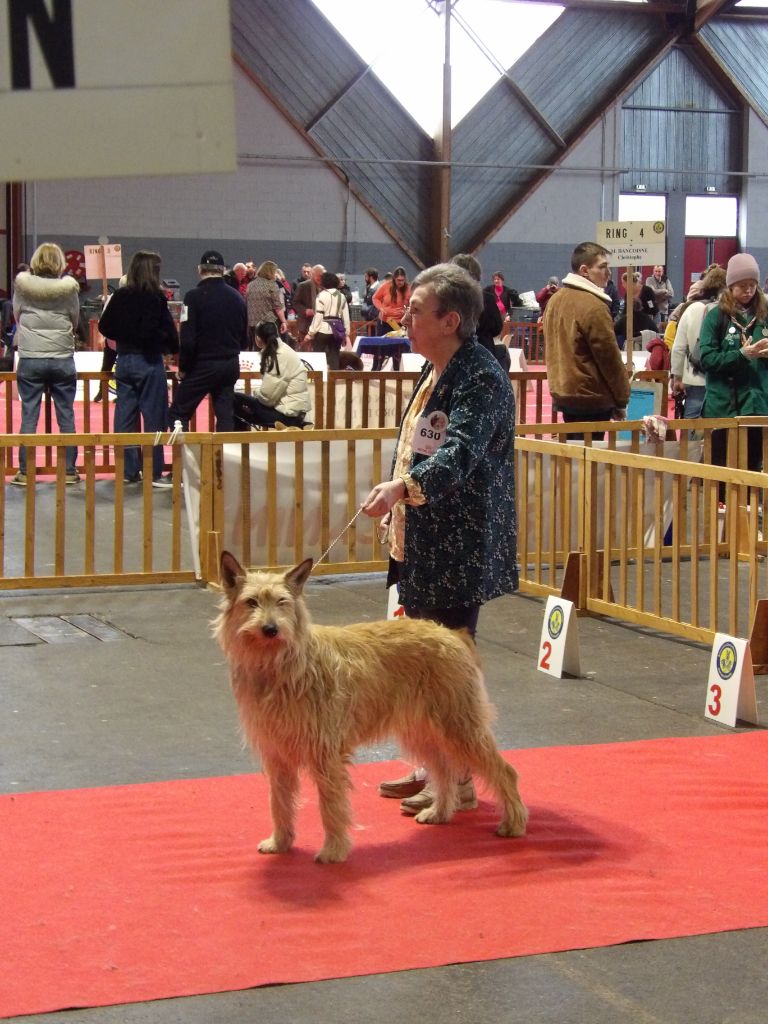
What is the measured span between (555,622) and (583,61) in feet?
89.2

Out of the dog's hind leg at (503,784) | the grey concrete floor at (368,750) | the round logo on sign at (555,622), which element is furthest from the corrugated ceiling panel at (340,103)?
the dog's hind leg at (503,784)

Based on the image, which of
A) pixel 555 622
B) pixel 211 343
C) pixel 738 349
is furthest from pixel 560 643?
pixel 211 343

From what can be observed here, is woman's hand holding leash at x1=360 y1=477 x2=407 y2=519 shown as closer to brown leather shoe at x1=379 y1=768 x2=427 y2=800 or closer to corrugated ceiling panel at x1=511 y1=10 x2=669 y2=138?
brown leather shoe at x1=379 y1=768 x2=427 y2=800

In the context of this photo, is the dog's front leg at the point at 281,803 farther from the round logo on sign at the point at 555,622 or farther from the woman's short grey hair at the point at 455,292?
the round logo on sign at the point at 555,622

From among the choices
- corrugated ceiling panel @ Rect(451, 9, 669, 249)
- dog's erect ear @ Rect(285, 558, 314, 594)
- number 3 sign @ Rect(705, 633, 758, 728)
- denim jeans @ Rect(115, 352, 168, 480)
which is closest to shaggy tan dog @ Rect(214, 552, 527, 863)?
dog's erect ear @ Rect(285, 558, 314, 594)

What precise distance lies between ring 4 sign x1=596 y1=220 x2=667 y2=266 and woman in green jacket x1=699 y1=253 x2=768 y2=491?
327cm

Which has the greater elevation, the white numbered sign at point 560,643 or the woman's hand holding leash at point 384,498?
the woman's hand holding leash at point 384,498

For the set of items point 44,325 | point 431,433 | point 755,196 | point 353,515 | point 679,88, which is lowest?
point 353,515

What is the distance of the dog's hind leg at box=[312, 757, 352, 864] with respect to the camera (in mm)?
4156

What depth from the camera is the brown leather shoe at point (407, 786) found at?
4.85 meters

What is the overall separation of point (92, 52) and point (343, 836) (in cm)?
291

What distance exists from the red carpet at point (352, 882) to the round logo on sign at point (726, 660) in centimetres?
72

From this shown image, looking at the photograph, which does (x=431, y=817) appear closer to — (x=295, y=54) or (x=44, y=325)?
(x=44, y=325)

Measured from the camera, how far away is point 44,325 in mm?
10867
